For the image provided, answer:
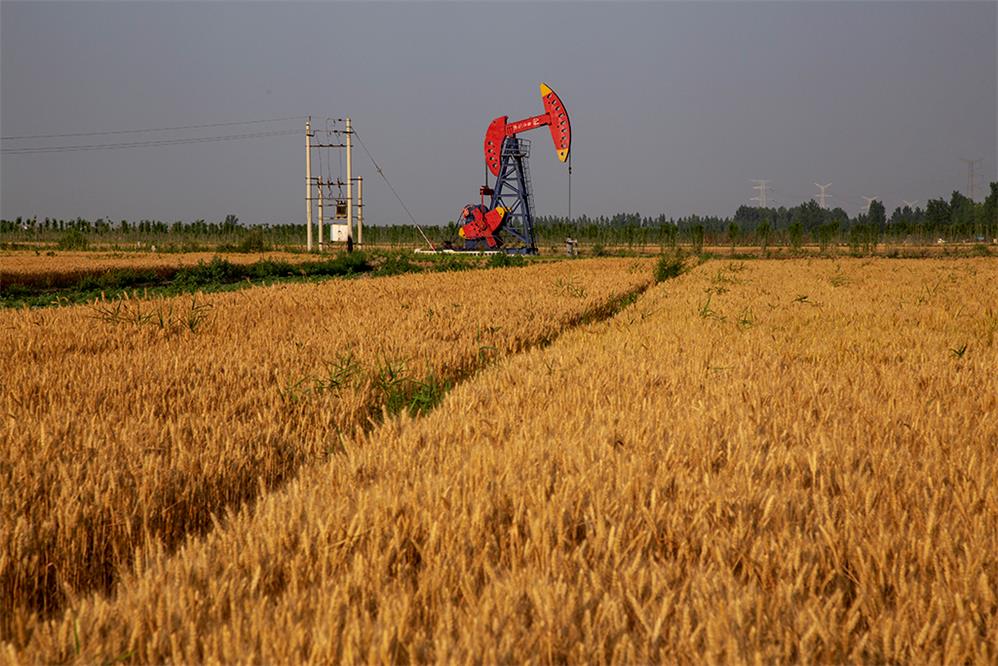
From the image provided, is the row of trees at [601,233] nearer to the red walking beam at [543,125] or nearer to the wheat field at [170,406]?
the red walking beam at [543,125]

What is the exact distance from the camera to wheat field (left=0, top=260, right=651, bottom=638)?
94.0 inches

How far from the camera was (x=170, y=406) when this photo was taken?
3.92 metres

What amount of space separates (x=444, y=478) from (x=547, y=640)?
1.09m

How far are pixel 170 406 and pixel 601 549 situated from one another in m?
2.89

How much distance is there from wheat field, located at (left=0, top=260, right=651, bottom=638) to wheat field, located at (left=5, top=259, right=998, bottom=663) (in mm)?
205

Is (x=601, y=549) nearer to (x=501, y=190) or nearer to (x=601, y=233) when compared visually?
(x=501, y=190)

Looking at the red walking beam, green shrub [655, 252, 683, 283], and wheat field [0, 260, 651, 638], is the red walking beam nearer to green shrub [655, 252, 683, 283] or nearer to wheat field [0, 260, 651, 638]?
green shrub [655, 252, 683, 283]

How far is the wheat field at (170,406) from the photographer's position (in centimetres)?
239

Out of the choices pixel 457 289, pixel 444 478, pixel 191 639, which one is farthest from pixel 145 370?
pixel 457 289

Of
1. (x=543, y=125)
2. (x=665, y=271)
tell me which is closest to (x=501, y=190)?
(x=543, y=125)

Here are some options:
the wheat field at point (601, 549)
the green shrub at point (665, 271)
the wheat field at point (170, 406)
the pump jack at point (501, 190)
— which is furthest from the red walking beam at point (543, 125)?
the wheat field at point (601, 549)

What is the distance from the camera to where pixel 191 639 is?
160cm

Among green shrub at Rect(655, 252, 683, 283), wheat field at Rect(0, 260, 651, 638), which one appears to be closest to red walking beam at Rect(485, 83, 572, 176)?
green shrub at Rect(655, 252, 683, 283)

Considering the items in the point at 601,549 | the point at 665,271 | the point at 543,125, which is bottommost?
the point at 601,549
